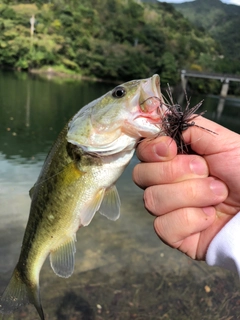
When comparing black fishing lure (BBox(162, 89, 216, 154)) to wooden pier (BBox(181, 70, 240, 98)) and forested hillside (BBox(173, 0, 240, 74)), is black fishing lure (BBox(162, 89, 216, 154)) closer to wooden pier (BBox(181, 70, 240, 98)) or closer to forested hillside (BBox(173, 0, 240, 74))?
wooden pier (BBox(181, 70, 240, 98))

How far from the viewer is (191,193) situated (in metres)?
1.95

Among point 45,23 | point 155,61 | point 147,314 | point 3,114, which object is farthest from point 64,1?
point 147,314

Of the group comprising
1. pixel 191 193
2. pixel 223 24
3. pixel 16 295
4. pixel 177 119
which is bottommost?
pixel 16 295

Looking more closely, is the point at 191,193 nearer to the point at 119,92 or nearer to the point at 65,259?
the point at 119,92

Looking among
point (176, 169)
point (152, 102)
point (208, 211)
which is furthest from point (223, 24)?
point (152, 102)

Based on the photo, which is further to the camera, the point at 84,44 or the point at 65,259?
the point at 84,44

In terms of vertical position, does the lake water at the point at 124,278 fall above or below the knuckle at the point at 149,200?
below

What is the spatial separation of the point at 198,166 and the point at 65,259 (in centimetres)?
118

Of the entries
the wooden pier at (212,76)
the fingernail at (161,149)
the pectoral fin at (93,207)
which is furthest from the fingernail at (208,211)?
the wooden pier at (212,76)

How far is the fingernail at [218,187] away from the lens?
1954mm

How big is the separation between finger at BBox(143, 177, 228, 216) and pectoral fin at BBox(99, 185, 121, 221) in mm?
267

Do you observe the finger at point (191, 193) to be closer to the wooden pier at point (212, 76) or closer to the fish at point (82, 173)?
the fish at point (82, 173)

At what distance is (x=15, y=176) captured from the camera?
9391 mm

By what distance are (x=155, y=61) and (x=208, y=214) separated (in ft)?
198
